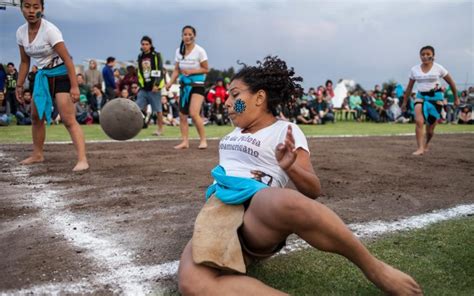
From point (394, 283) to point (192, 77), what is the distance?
7.00 metres

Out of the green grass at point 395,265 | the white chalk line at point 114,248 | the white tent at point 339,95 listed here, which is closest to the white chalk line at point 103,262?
the white chalk line at point 114,248

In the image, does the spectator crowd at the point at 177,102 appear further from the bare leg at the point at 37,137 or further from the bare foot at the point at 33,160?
the bare foot at the point at 33,160

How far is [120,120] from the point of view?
604cm

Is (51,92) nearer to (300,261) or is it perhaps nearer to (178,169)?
(178,169)

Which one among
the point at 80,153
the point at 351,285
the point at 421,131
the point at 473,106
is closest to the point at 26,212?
the point at 80,153

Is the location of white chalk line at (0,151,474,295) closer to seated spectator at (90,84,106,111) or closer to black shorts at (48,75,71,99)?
black shorts at (48,75,71,99)

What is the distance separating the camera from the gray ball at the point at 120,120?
6.05 meters

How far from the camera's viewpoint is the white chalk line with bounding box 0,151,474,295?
2.53 metres

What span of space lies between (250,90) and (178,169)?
335 centimetres

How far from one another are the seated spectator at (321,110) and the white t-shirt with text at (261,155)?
1833 cm

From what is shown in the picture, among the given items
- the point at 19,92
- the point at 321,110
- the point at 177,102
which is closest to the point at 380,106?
the point at 321,110

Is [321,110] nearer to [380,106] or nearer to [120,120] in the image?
[380,106]

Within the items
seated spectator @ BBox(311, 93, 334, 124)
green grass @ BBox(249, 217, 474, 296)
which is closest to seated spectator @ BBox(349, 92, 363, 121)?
seated spectator @ BBox(311, 93, 334, 124)

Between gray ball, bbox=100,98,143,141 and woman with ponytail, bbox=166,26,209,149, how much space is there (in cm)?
261
